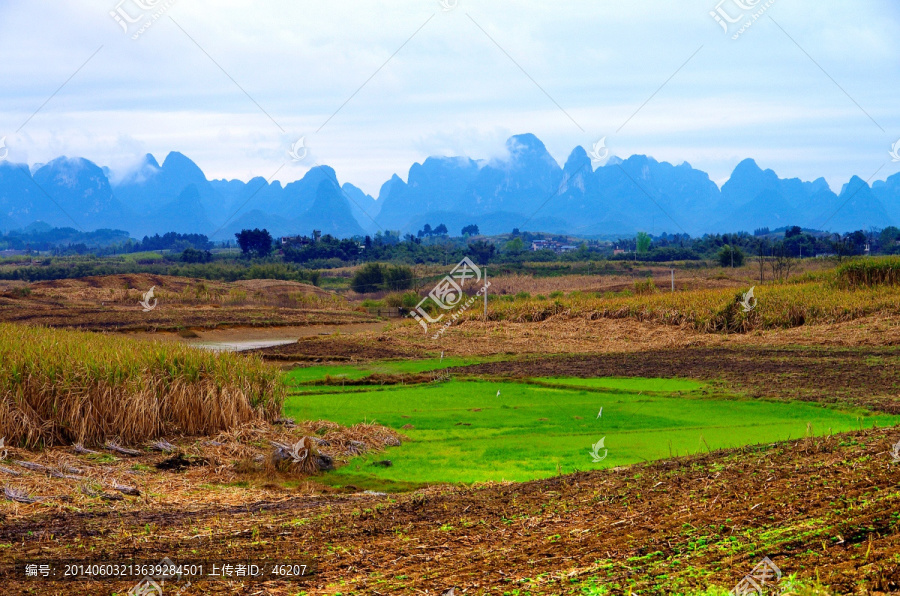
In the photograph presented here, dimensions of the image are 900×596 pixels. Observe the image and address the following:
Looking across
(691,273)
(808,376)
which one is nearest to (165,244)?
(691,273)

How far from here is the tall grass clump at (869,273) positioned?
102 feet

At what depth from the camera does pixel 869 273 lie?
3153 centimetres

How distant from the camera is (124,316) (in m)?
41.6

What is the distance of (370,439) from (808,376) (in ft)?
35.1

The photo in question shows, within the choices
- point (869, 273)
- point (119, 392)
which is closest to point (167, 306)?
point (869, 273)

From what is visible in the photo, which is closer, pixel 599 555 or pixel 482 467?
pixel 599 555

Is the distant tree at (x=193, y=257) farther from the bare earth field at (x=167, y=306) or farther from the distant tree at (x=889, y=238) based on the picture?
the distant tree at (x=889, y=238)

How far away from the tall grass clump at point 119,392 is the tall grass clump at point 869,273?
25.9m

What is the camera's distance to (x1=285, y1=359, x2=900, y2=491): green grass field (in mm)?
10617

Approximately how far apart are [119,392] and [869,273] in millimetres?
29200

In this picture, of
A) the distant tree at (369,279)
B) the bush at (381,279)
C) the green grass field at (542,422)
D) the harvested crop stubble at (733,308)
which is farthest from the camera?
the distant tree at (369,279)

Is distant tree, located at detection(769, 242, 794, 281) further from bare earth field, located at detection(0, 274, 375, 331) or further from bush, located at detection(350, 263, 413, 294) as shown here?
bush, located at detection(350, 263, 413, 294)

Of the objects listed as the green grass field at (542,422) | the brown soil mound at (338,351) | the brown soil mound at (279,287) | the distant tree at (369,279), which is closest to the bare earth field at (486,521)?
the green grass field at (542,422)

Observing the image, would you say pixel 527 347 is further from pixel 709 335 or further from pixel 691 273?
pixel 691 273
